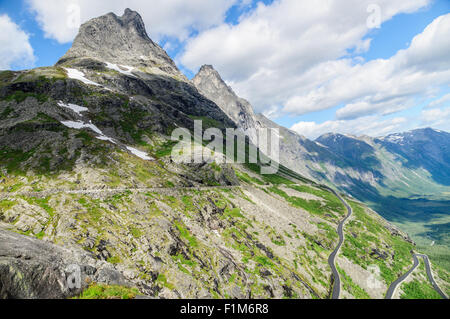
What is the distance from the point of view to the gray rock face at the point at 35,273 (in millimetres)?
13211

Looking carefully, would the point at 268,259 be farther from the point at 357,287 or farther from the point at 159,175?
the point at 159,175

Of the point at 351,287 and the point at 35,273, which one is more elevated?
the point at 35,273

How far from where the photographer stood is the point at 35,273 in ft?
48.7

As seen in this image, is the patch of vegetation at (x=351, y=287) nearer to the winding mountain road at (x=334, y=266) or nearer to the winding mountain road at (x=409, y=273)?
the winding mountain road at (x=334, y=266)

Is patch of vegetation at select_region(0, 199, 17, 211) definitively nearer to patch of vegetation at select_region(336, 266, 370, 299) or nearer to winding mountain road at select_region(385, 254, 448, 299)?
patch of vegetation at select_region(336, 266, 370, 299)

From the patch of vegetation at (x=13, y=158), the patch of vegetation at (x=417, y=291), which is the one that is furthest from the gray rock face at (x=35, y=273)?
the patch of vegetation at (x=417, y=291)

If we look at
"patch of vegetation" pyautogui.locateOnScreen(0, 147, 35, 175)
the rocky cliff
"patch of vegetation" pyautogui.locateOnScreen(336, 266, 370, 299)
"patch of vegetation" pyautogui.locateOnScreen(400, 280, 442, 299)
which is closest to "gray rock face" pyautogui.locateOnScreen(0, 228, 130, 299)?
the rocky cliff

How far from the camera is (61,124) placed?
80.9 metres

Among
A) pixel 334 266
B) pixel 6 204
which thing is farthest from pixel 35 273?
pixel 334 266

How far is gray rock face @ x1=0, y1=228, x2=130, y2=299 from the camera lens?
1321 cm

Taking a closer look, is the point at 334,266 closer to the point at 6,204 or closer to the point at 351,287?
the point at 351,287

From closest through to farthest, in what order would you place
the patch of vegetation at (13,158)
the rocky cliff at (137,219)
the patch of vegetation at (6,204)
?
the rocky cliff at (137,219) < the patch of vegetation at (6,204) < the patch of vegetation at (13,158)

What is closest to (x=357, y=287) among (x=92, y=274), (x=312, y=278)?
(x=312, y=278)

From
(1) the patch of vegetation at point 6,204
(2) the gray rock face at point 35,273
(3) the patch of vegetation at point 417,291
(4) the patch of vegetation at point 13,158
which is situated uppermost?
(4) the patch of vegetation at point 13,158
